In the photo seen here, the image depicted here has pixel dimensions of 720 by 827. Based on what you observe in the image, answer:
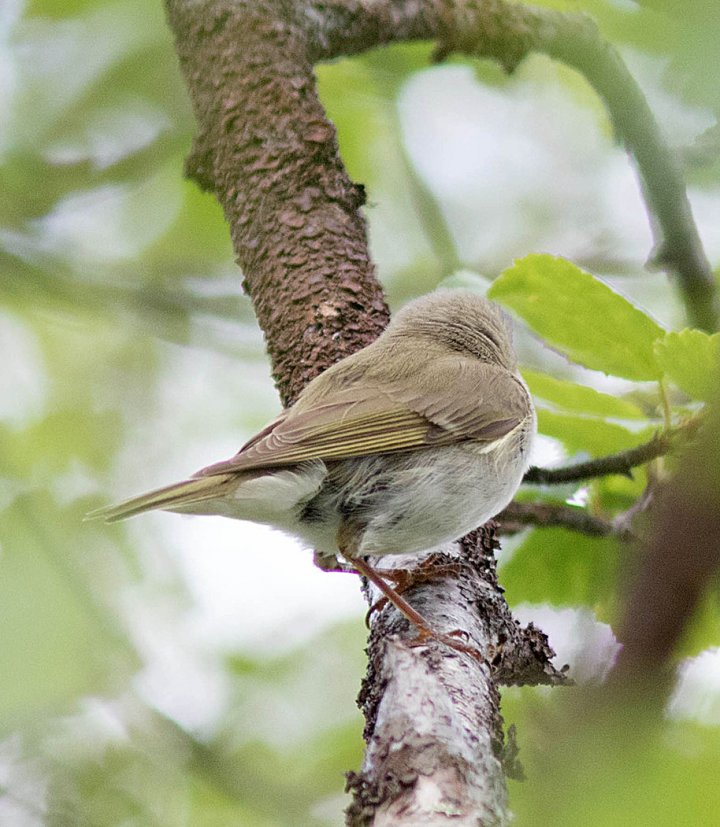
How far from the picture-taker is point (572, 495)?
331 cm

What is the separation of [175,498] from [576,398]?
1.31 m

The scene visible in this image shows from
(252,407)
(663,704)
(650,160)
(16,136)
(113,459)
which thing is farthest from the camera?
(252,407)

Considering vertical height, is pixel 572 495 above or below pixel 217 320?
below

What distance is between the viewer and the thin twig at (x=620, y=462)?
116 inches

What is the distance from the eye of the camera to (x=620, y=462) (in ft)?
10.1

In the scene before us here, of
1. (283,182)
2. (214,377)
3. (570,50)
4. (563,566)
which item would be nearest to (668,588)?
(563,566)

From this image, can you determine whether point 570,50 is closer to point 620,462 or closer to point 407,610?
point 620,462

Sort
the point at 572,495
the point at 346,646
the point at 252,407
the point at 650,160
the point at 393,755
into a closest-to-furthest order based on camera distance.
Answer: the point at 393,755, the point at 572,495, the point at 650,160, the point at 346,646, the point at 252,407

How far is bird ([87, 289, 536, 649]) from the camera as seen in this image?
10.0 feet

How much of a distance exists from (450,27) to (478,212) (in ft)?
12.4

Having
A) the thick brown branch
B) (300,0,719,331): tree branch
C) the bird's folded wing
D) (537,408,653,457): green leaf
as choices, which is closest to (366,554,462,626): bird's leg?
the bird's folded wing

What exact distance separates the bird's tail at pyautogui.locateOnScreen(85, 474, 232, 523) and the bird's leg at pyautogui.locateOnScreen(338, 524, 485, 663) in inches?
19.0

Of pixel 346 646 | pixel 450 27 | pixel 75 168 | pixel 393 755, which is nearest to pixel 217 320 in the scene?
pixel 75 168

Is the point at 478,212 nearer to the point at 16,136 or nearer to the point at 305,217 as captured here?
the point at 16,136
